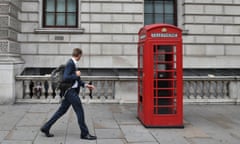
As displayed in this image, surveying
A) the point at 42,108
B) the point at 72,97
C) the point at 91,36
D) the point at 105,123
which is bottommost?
the point at 105,123

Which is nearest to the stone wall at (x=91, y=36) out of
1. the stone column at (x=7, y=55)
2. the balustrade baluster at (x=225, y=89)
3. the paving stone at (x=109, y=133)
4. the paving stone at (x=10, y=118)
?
the stone column at (x=7, y=55)

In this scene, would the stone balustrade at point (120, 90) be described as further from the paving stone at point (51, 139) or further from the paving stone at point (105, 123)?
the paving stone at point (51, 139)

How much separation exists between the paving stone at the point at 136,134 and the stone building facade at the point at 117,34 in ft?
20.9

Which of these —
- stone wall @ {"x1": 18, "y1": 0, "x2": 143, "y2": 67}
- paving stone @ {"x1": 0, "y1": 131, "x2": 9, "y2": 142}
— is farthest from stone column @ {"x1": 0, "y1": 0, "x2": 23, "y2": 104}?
paving stone @ {"x1": 0, "y1": 131, "x2": 9, "y2": 142}

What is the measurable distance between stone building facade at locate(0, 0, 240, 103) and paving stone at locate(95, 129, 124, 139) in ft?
21.9

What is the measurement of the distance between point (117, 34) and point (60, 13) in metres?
2.87

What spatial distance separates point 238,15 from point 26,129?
1154 cm

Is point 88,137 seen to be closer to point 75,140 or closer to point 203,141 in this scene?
point 75,140

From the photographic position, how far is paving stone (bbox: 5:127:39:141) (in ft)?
21.6

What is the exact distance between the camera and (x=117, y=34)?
548 inches

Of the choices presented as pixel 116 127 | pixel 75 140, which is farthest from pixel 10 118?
pixel 116 127

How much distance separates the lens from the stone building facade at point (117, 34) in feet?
44.6

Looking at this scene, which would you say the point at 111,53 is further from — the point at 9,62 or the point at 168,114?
the point at 168,114

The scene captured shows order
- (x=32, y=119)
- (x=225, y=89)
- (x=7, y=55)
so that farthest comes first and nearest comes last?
1. (x=225, y=89)
2. (x=7, y=55)
3. (x=32, y=119)
